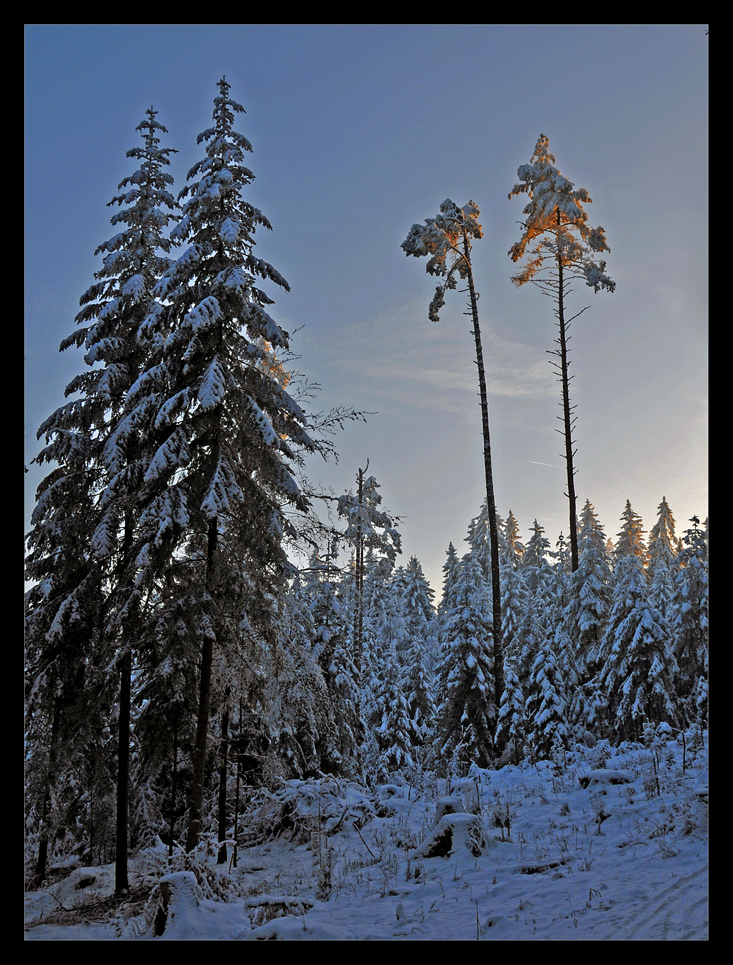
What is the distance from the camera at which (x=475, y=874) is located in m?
9.20

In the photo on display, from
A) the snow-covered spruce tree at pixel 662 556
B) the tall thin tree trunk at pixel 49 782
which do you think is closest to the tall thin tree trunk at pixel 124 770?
the tall thin tree trunk at pixel 49 782

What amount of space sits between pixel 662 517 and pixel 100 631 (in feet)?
173

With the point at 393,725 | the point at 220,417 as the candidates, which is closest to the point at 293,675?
the point at 220,417

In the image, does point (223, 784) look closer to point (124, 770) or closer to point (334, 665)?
point (124, 770)

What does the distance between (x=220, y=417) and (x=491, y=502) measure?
9727mm

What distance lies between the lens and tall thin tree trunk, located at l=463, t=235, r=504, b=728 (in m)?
18.8

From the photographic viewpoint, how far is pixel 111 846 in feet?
61.7

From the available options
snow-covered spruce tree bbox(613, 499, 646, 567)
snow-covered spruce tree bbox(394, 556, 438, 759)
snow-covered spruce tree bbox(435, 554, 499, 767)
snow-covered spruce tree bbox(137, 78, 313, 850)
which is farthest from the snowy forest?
snow-covered spruce tree bbox(613, 499, 646, 567)

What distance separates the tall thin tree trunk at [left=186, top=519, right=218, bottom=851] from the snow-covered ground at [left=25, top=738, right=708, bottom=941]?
0.89m

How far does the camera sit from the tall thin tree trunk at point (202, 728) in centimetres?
1133

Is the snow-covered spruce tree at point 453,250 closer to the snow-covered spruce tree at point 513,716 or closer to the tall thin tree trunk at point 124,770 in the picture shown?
the snow-covered spruce tree at point 513,716

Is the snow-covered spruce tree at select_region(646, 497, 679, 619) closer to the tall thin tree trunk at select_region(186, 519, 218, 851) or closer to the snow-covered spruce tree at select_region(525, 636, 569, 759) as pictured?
the snow-covered spruce tree at select_region(525, 636, 569, 759)
